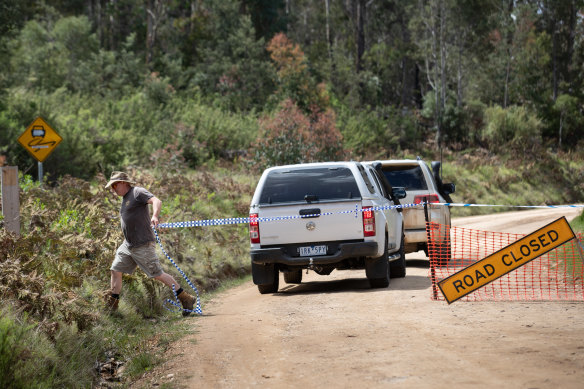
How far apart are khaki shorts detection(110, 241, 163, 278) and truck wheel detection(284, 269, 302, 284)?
4539 millimetres

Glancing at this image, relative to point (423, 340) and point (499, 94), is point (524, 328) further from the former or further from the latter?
point (499, 94)

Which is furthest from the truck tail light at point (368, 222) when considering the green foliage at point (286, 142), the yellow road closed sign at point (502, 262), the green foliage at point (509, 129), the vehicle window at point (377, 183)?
the green foliage at point (509, 129)

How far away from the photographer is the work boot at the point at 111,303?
10820 millimetres

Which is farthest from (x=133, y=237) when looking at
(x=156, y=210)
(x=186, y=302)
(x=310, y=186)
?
(x=310, y=186)

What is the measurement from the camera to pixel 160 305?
12.5 meters

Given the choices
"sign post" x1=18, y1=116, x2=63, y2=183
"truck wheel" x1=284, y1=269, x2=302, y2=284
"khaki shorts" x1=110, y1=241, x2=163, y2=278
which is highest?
"sign post" x1=18, y1=116, x2=63, y2=183

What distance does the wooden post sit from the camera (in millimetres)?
11094

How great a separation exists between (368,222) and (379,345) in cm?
464

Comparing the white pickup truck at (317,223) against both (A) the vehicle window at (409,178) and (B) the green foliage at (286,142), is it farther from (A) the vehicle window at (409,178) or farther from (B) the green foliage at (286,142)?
(B) the green foliage at (286,142)

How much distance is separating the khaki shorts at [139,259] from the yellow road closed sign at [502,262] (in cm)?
372

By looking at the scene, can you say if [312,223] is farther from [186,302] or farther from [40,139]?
[40,139]

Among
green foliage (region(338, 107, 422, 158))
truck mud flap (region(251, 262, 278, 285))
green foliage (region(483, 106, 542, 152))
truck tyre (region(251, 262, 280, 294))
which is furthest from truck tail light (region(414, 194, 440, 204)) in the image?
green foliage (region(483, 106, 542, 152))

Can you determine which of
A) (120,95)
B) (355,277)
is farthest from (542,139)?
(355,277)

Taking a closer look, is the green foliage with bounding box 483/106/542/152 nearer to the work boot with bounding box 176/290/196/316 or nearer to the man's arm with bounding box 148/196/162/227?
the work boot with bounding box 176/290/196/316
